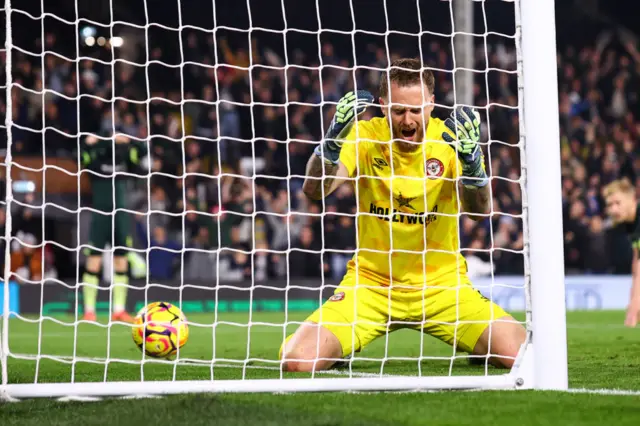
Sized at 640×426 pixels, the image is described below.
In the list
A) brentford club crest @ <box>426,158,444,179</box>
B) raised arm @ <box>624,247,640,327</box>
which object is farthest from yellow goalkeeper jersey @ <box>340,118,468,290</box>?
raised arm @ <box>624,247,640,327</box>

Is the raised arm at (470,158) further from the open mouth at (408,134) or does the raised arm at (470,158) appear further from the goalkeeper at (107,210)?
the goalkeeper at (107,210)

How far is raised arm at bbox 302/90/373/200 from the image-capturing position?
13.9 ft

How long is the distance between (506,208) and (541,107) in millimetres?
10980

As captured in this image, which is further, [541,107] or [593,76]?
[593,76]

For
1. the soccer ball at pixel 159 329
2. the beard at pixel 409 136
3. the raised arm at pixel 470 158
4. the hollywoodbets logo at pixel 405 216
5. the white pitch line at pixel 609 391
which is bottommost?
the white pitch line at pixel 609 391

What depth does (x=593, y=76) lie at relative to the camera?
17844 millimetres

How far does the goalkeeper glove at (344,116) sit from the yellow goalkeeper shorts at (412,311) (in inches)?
32.0

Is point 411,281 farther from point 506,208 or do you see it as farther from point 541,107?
point 506,208

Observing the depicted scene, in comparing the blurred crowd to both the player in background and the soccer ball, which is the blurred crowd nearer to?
the player in background

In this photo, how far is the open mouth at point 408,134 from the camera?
4880 millimetres

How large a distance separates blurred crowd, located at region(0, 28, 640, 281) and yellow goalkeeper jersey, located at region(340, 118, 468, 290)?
23.2 ft

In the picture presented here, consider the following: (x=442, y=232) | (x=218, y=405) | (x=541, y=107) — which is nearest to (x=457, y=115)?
(x=541, y=107)

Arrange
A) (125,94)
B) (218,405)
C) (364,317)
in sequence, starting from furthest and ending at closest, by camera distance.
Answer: (125,94)
(364,317)
(218,405)

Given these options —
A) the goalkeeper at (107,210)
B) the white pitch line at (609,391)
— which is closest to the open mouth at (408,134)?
the white pitch line at (609,391)
